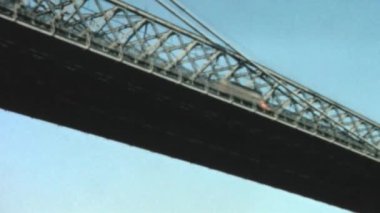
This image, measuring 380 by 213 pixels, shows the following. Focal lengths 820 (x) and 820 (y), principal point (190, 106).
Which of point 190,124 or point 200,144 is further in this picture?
point 200,144

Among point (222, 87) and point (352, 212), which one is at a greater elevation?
point (222, 87)

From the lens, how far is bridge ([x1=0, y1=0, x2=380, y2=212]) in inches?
1848

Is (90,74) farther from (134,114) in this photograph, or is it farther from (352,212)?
(352,212)

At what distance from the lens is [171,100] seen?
5325cm

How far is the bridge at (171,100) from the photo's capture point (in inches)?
1848

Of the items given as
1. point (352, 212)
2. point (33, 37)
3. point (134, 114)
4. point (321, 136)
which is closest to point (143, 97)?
point (134, 114)

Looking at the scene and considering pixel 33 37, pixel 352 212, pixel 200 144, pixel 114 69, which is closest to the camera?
pixel 33 37

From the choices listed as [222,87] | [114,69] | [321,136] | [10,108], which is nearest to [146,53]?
[114,69]

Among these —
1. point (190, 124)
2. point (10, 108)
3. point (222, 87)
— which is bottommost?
point (10, 108)

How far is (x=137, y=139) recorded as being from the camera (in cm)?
5959

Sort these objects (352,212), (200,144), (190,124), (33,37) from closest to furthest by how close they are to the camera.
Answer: (33,37)
(190,124)
(200,144)
(352,212)

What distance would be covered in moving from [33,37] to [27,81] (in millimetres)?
7621

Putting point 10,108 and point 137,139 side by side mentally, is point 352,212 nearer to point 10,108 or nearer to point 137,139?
point 137,139

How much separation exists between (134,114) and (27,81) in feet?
27.6
